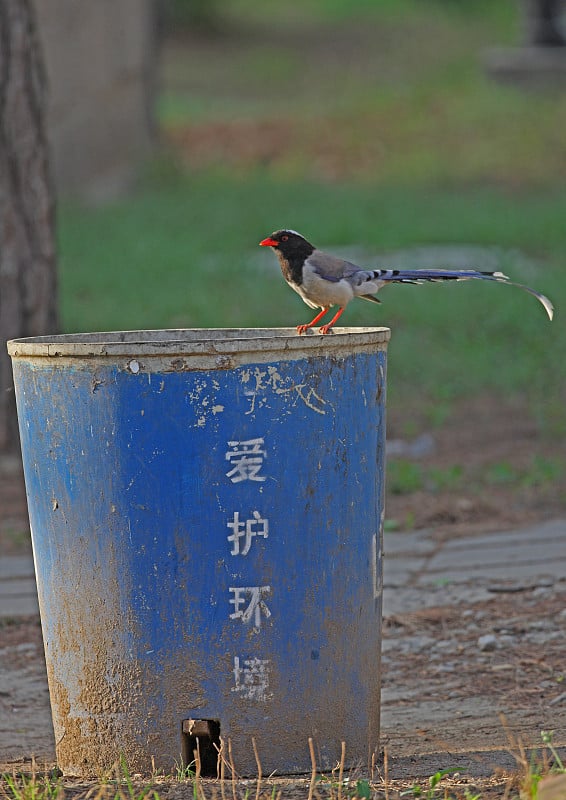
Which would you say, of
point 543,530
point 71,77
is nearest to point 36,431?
point 543,530

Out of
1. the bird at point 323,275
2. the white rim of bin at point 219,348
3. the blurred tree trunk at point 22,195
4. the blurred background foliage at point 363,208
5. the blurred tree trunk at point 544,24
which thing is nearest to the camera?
the white rim of bin at point 219,348

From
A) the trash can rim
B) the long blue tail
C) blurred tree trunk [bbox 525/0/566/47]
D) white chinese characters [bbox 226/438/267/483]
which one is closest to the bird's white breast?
the long blue tail

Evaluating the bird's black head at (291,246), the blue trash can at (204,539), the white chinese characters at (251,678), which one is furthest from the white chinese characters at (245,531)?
the bird's black head at (291,246)

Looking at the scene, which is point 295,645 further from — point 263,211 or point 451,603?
point 263,211

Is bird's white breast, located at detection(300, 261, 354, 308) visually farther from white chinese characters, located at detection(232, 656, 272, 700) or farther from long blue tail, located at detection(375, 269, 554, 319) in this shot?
white chinese characters, located at detection(232, 656, 272, 700)

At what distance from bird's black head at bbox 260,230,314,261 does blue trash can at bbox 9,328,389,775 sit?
55 centimetres

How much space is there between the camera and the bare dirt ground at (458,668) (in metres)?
3.44

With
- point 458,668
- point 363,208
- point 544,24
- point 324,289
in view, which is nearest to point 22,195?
point 324,289

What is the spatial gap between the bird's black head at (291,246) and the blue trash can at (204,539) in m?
0.55

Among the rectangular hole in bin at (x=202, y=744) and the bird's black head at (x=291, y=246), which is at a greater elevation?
the bird's black head at (x=291, y=246)

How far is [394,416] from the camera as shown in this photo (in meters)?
7.53

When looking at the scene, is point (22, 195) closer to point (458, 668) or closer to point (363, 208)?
point (458, 668)

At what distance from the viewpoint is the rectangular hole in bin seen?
3.17 meters

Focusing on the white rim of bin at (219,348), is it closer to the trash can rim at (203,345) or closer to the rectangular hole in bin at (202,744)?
the trash can rim at (203,345)
